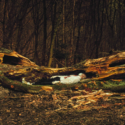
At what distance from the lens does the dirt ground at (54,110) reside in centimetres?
170

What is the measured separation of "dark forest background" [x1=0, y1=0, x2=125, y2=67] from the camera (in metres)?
7.53

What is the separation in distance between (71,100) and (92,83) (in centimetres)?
81

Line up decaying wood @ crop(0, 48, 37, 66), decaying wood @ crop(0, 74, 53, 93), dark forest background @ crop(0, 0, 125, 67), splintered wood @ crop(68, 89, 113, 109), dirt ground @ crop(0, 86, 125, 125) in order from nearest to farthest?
dirt ground @ crop(0, 86, 125, 125), splintered wood @ crop(68, 89, 113, 109), decaying wood @ crop(0, 74, 53, 93), decaying wood @ crop(0, 48, 37, 66), dark forest background @ crop(0, 0, 125, 67)

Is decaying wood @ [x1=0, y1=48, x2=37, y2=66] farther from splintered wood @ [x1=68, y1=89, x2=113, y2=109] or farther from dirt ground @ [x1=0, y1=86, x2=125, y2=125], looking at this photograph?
splintered wood @ [x1=68, y1=89, x2=113, y2=109]

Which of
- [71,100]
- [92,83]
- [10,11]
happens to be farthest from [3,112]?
[10,11]

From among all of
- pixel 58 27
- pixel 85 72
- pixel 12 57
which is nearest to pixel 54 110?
pixel 85 72

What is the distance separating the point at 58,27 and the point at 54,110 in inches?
380

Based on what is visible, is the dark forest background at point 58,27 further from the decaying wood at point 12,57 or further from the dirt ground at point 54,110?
the dirt ground at point 54,110

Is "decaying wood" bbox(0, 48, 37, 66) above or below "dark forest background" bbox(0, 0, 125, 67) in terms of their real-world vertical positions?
below

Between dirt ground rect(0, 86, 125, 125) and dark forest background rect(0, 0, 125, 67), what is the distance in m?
3.86

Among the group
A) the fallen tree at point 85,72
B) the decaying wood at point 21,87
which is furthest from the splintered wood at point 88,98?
the decaying wood at point 21,87

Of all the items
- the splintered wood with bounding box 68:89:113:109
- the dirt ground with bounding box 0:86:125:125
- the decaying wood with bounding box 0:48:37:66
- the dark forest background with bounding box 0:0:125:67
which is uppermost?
the dark forest background with bounding box 0:0:125:67

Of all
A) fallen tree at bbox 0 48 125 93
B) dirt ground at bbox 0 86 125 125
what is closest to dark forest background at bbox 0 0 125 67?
fallen tree at bbox 0 48 125 93

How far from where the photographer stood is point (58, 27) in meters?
10.8
